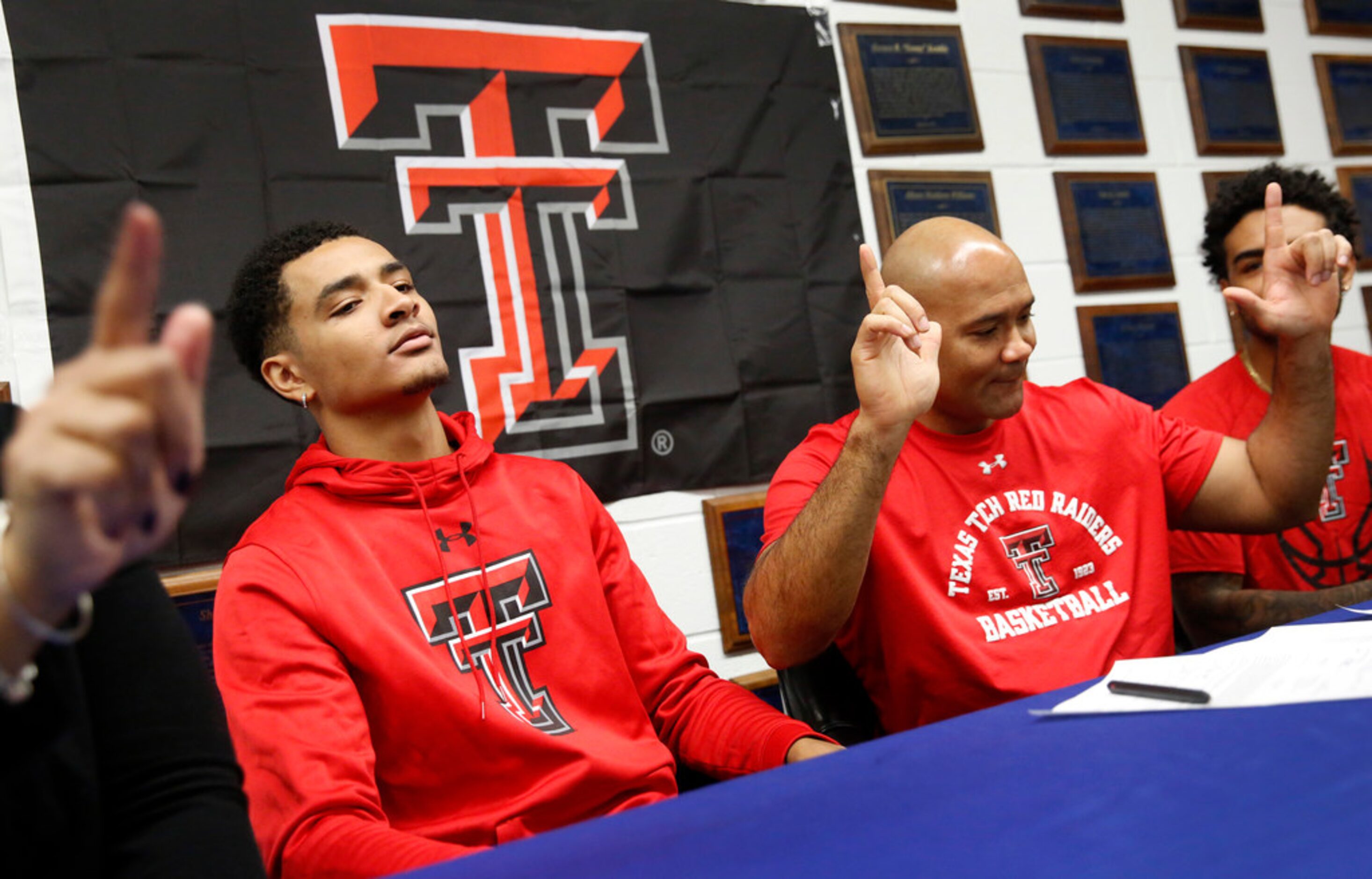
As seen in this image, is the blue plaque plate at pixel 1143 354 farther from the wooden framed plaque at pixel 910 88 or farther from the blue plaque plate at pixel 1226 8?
the blue plaque plate at pixel 1226 8

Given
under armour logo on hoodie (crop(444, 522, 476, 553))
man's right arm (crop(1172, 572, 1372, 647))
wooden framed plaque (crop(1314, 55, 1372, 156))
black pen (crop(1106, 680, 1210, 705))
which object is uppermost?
wooden framed plaque (crop(1314, 55, 1372, 156))

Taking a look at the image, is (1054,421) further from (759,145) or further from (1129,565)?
(759,145)

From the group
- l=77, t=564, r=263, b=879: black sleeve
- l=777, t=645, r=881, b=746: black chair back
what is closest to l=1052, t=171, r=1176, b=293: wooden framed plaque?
l=777, t=645, r=881, b=746: black chair back

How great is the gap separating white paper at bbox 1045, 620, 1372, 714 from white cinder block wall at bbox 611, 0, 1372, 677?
110cm

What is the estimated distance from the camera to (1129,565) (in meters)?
1.55

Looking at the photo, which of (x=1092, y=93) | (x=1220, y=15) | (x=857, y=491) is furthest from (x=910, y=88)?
(x=857, y=491)

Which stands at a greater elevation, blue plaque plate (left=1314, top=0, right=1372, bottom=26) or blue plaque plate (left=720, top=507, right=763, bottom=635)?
blue plaque plate (left=1314, top=0, right=1372, bottom=26)

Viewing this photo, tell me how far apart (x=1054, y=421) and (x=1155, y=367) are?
1.19 meters

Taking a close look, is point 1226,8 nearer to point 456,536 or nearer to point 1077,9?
point 1077,9

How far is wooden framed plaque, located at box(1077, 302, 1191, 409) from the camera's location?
260cm

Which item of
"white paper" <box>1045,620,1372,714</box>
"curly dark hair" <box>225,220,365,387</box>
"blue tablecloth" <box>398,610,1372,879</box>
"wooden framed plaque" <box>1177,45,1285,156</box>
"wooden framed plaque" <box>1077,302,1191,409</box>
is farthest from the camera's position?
"wooden framed plaque" <box>1177,45,1285,156</box>

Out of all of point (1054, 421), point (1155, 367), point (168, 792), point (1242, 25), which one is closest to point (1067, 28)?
point (1242, 25)

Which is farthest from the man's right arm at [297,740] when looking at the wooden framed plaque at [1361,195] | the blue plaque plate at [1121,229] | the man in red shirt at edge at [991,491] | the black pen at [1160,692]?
the wooden framed plaque at [1361,195]

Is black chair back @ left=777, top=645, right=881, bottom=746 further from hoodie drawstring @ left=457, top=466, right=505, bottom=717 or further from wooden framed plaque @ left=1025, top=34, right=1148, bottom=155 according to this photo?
wooden framed plaque @ left=1025, top=34, right=1148, bottom=155
